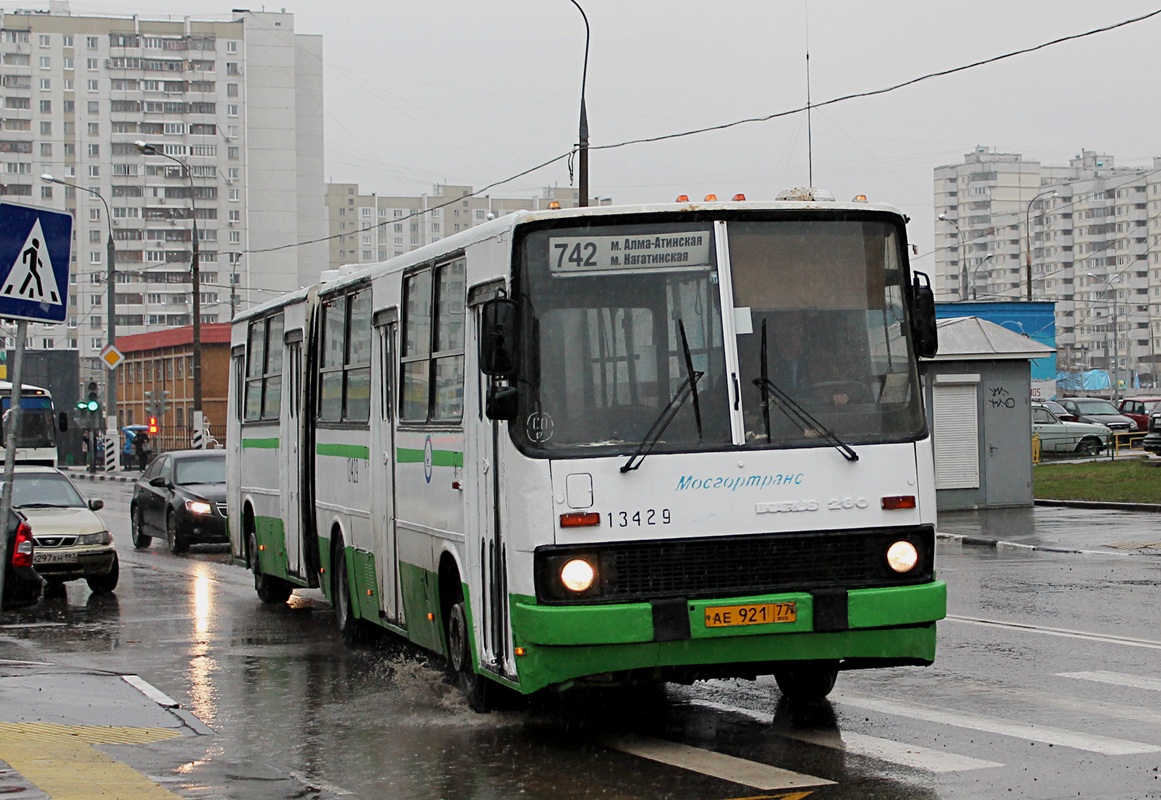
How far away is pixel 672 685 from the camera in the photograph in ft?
36.0

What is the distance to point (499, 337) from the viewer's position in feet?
Answer: 27.3

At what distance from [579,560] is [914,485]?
70.5 inches

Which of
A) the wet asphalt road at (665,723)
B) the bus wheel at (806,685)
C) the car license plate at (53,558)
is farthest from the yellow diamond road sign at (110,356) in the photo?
the bus wheel at (806,685)

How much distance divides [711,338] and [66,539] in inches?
466

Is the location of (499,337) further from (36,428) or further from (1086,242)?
(1086,242)

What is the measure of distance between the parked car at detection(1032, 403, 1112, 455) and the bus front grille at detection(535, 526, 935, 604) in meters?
43.9

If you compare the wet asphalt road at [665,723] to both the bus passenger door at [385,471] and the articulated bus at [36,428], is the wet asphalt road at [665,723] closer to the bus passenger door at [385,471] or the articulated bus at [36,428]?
the bus passenger door at [385,471]

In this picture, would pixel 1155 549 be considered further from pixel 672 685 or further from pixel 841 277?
pixel 841 277

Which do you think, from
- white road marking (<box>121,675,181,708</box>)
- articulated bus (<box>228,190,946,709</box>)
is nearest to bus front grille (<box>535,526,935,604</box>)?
articulated bus (<box>228,190,946,709</box>)

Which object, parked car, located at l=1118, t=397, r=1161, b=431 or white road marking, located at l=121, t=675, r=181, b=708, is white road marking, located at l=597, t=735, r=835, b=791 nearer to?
white road marking, located at l=121, t=675, r=181, b=708

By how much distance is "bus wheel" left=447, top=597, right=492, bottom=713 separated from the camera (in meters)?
9.74

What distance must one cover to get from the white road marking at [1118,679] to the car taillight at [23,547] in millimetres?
9974

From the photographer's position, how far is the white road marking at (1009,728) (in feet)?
27.5

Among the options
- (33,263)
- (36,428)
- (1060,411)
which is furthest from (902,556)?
(1060,411)
